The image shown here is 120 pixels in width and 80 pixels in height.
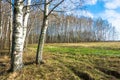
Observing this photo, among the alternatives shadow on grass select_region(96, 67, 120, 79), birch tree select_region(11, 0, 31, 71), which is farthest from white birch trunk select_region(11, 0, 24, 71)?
shadow on grass select_region(96, 67, 120, 79)

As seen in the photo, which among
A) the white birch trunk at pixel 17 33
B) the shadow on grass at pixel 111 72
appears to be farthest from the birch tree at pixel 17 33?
the shadow on grass at pixel 111 72

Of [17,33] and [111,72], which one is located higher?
[17,33]

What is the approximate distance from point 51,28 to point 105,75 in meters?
75.6

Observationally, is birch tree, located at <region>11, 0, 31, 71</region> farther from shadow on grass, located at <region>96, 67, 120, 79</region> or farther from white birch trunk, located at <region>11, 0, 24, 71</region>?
shadow on grass, located at <region>96, 67, 120, 79</region>

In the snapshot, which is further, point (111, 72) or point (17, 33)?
point (111, 72)

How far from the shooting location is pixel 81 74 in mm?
9594

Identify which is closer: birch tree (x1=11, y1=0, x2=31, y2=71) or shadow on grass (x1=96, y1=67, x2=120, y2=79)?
birch tree (x1=11, y1=0, x2=31, y2=71)

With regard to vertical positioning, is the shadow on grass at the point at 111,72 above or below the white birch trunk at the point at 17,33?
below

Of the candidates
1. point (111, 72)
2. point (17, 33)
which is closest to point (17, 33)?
point (17, 33)

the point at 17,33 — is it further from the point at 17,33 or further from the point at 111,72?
the point at 111,72

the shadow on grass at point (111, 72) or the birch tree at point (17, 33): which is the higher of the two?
the birch tree at point (17, 33)

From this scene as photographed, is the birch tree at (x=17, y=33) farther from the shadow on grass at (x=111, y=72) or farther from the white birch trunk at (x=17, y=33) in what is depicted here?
the shadow on grass at (x=111, y=72)

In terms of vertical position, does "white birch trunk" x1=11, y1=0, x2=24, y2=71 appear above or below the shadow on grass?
above

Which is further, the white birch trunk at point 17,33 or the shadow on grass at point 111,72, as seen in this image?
→ the shadow on grass at point 111,72
